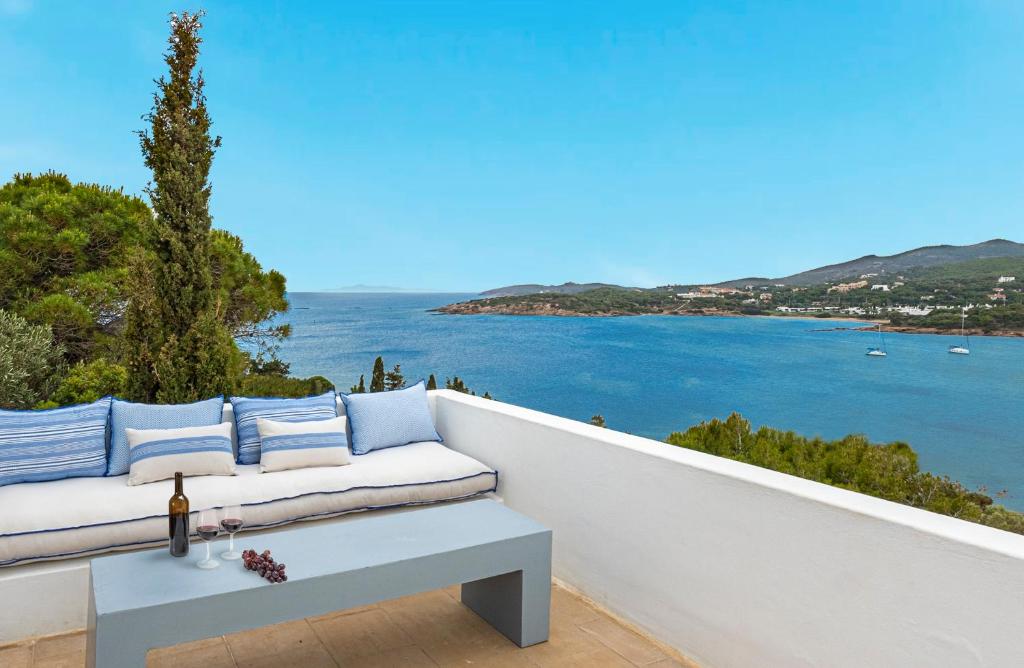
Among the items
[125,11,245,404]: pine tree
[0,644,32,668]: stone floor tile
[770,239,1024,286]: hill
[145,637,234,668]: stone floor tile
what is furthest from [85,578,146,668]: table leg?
[770,239,1024,286]: hill

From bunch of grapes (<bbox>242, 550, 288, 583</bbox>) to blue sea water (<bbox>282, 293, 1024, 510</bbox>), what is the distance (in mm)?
22816

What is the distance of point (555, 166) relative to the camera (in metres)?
33.7

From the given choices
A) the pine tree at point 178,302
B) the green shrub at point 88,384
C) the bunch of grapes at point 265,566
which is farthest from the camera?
the green shrub at point 88,384

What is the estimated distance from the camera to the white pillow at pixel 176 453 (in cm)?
293

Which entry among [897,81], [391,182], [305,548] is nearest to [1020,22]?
[897,81]

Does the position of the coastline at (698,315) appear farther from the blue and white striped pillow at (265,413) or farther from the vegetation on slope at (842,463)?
the blue and white striped pillow at (265,413)

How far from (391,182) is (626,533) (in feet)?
105

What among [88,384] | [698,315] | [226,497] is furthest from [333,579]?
[698,315]

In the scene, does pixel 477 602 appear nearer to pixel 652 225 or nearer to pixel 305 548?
pixel 305 548

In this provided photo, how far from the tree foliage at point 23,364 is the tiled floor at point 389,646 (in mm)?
4331

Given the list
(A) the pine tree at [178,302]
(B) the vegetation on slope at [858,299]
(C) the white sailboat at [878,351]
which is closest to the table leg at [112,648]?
(A) the pine tree at [178,302]

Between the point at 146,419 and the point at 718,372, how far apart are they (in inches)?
1215

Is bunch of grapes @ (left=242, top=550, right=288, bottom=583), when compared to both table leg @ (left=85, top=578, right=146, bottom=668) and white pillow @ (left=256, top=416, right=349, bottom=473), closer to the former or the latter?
table leg @ (left=85, top=578, right=146, bottom=668)

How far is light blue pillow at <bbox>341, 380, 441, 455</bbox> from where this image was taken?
364 cm
